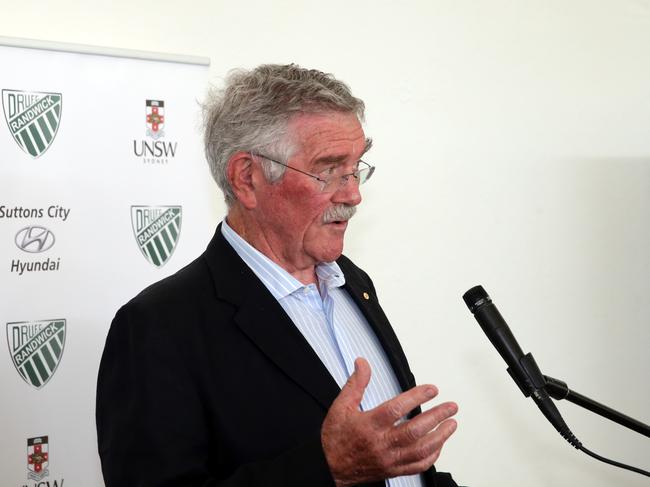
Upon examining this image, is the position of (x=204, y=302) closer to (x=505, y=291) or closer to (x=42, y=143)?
(x=42, y=143)

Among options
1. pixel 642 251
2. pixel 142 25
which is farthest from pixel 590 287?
pixel 142 25

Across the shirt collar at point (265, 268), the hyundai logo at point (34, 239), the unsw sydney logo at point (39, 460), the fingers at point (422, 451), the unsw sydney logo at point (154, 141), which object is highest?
the unsw sydney logo at point (154, 141)

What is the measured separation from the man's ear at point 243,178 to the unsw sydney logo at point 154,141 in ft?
2.22

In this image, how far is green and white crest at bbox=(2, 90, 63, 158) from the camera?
6.81 feet

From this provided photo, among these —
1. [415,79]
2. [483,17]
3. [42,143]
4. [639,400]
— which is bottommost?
[639,400]

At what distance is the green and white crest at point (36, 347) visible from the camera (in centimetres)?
207

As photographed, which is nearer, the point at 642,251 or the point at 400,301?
the point at 400,301

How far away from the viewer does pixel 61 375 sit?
212 centimetres

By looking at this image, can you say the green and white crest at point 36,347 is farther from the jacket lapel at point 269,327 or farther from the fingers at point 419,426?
the fingers at point 419,426

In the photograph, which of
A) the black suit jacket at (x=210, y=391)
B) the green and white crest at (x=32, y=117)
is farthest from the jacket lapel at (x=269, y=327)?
the green and white crest at (x=32, y=117)

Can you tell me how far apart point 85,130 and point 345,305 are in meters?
0.97

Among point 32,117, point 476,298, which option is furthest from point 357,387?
point 32,117

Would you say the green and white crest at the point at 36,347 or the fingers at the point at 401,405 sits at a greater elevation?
the green and white crest at the point at 36,347

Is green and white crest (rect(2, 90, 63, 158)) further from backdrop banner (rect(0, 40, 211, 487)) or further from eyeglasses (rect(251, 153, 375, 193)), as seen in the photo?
eyeglasses (rect(251, 153, 375, 193))
